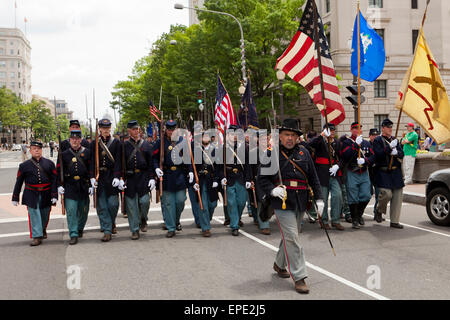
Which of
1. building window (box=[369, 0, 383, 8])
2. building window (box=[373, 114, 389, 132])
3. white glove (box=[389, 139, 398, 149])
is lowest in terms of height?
white glove (box=[389, 139, 398, 149])

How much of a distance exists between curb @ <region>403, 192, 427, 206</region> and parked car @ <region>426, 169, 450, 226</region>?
9.28 ft

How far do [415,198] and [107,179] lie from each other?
8.31 m

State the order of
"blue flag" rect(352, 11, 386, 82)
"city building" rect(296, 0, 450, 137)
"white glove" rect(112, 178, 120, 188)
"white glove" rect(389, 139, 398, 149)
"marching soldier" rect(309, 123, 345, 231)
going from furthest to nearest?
1. "city building" rect(296, 0, 450, 137)
2. "blue flag" rect(352, 11, 386, 82)
3. "marching soldier" rect(309, 123, 345, 231)
4. "white glove" rect(389, 139, 398, 149)
5. "white glove" rect(112, 178, 120, 188)

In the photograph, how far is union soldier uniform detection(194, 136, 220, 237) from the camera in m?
8.52

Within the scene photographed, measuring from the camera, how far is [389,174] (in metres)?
8.95

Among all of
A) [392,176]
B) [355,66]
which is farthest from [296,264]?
[355,66]

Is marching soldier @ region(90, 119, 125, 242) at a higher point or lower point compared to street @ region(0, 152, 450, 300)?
higher

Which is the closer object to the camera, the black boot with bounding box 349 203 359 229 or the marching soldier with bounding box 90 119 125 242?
the marching soldier with bounding box 90 119 125 242

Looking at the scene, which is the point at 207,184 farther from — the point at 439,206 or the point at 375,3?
the point at 375,3

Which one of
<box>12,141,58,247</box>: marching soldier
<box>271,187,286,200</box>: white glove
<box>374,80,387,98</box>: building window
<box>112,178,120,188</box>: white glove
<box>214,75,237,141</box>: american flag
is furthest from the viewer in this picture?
<box>374,80,387,98</box>: building window

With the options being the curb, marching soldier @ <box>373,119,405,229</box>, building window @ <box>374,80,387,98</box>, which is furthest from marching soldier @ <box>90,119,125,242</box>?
building window @ <box>374,80,387,98</box>

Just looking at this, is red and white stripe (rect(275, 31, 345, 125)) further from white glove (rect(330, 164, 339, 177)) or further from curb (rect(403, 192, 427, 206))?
curb (rect(403, 192, 427, 206))

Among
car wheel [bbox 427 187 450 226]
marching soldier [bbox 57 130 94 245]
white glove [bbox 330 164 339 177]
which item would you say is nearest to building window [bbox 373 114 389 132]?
car wheel [bbox 427 187 450 226]

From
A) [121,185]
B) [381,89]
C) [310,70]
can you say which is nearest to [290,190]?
[121,185]
